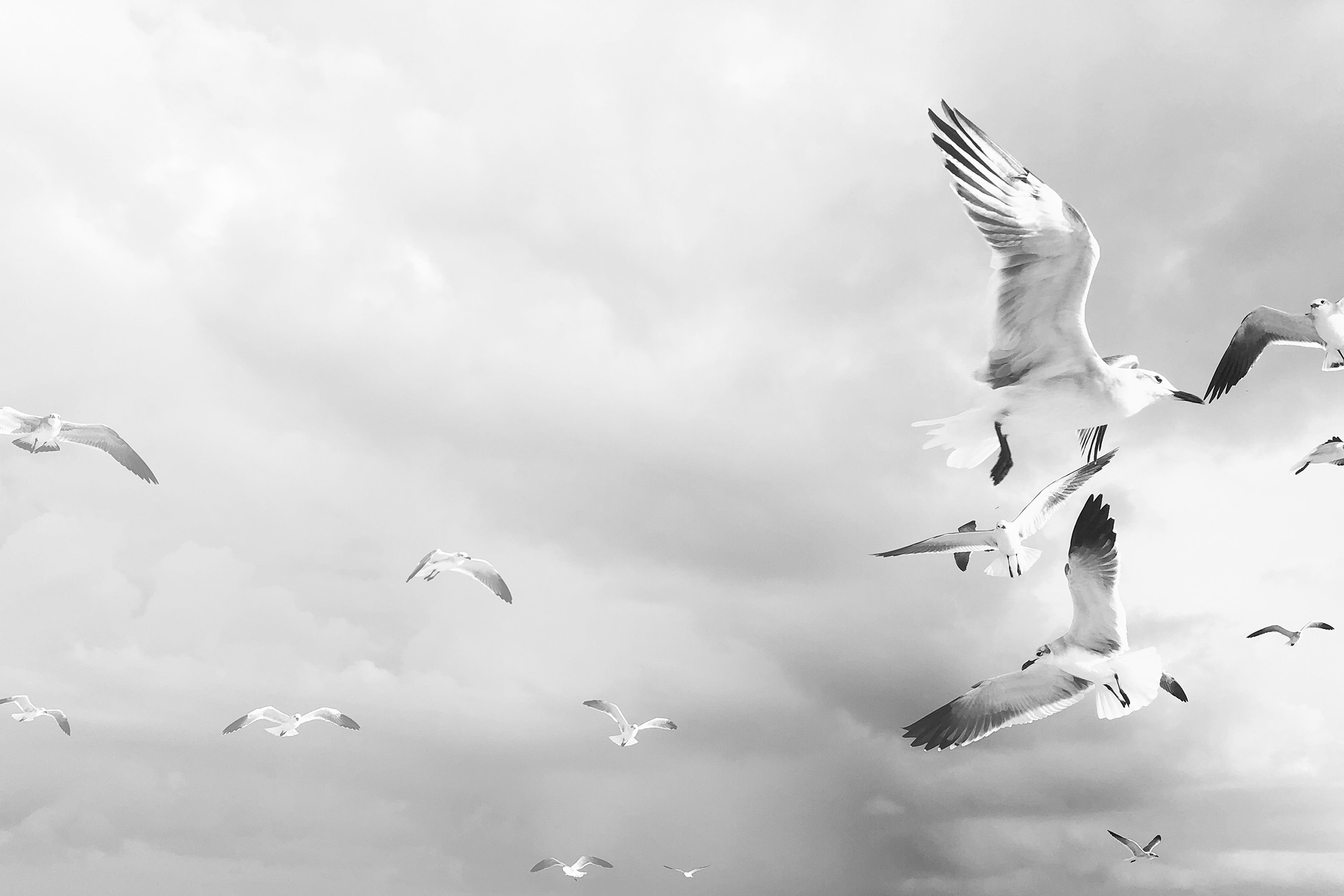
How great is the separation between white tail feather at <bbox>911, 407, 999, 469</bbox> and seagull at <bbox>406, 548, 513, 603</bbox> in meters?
19.9

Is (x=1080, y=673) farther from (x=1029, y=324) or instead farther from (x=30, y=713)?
(x=30, y=713)

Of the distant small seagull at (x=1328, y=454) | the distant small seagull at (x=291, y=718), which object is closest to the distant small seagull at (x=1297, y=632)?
the distant small seagull at (x=1328, y=454)

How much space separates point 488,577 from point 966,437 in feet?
73.9

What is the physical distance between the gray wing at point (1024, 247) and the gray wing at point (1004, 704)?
723 cm

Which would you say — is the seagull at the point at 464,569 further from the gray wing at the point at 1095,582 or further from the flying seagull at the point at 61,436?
the gray wing at the point at 1095,582

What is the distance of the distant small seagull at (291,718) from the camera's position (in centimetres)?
3909

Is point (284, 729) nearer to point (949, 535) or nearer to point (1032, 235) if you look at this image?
point (949, 535)

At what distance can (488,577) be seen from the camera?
35438 millimetres

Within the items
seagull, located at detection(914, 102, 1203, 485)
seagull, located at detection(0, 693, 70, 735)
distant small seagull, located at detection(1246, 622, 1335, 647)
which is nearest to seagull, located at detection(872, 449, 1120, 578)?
seagull, located at detection(914, 102, 1203, 485)

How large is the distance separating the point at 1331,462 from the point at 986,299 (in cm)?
1315

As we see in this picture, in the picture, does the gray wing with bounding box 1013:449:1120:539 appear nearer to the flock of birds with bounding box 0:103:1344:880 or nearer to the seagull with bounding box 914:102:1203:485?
the flock of birds with bounding box 0:103:1344:880

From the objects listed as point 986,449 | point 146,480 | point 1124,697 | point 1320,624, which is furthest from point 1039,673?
point 146,480

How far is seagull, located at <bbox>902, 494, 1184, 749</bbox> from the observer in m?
17.5

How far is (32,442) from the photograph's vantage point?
2716 centimetres
